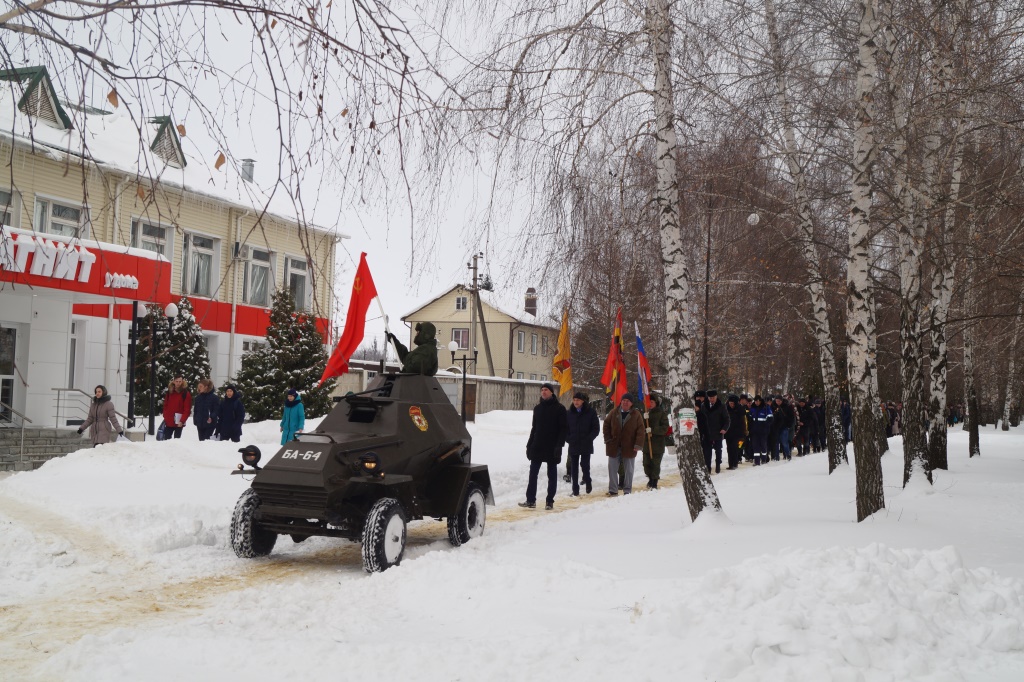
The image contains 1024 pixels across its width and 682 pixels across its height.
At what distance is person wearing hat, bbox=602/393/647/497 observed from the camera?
53.7 feet

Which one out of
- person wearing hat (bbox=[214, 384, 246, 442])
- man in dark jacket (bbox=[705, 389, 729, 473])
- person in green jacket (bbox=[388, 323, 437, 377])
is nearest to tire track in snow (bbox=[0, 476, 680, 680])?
person in green jacket (bbox=[388, 323, 437, 377])

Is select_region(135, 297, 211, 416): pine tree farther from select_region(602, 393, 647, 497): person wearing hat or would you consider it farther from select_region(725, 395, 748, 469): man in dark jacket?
select_region(725, 395, 748, 469): man in dark jacket

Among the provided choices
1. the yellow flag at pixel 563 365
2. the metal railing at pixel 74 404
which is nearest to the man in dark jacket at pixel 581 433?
the yellow flag at pixel 563 365

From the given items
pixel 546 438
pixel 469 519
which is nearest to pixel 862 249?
pixel 469 519

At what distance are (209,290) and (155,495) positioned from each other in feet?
62.6

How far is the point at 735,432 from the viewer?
22.7 meters

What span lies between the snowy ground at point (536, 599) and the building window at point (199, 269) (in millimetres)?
19101

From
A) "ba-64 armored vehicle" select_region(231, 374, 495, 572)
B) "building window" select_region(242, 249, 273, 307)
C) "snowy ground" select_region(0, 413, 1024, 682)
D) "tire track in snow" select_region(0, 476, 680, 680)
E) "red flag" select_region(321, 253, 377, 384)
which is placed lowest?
"tire track in snow" select_region(0, 476, 680, 680)

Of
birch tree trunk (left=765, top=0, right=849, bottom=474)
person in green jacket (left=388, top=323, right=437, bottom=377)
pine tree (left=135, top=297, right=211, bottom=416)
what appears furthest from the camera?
pine tree (left=135, top=297, right=211, bottom=416)

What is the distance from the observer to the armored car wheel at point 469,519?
397 inches

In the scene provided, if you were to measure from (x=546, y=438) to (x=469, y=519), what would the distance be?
3900 mm

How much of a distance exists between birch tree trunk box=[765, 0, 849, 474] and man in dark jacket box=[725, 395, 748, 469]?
312cm

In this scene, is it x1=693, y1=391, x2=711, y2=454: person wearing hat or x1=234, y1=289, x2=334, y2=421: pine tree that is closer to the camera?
x1=693, y1=391, x2=711, y2=454: person wearing hat

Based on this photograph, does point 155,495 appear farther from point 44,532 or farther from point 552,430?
point 552,430
